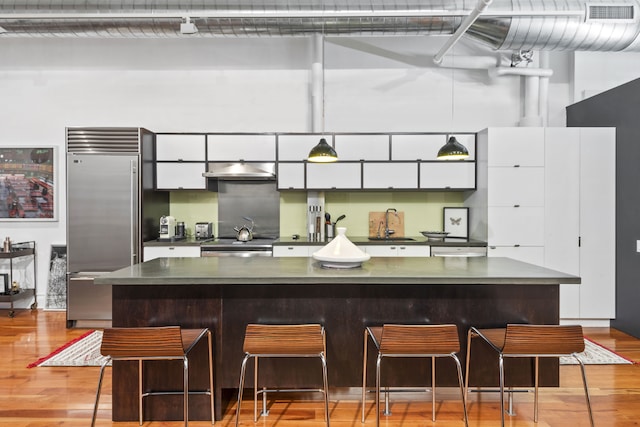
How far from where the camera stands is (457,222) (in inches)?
220

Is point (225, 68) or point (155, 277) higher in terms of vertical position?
Answer: point (225, 68)

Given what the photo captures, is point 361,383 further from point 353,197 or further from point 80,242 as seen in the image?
point 80,242

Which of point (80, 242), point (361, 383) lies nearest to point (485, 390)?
point (361, 383)

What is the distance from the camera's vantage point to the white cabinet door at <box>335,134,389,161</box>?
5.30m

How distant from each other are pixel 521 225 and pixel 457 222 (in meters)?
0.82

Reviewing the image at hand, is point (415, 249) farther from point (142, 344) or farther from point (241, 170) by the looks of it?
point (142, 344)

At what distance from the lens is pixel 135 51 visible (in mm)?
5809

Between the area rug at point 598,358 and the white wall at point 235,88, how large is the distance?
3.02m

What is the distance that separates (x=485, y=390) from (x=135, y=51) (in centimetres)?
576

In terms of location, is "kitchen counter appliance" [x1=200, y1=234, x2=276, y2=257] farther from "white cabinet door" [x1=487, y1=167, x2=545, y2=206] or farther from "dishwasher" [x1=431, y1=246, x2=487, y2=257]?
"white cabinet door" [x1=487, y1=167, x2=545, y2=206]

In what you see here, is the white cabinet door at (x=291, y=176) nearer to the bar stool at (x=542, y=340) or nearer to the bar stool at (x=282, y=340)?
the bar stool at (x=282, y=340)

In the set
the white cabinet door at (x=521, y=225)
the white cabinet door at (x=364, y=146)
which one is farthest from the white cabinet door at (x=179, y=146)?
the white cabinet door at (x=521, y=225)

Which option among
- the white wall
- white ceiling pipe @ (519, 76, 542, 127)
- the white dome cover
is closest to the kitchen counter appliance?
the white wall

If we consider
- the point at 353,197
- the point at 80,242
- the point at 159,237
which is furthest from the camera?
the point at 353,197
